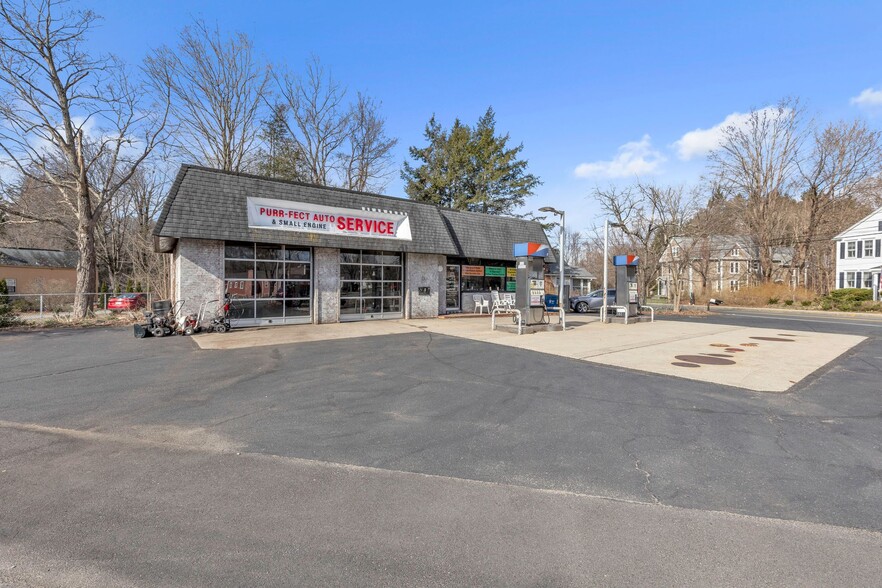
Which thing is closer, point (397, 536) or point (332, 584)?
point (332, 584)

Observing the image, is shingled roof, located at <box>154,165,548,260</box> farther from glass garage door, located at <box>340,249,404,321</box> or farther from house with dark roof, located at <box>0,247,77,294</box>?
house with dark roof, located at <box>0,247,77,294</box>

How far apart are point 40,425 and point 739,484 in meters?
7.48

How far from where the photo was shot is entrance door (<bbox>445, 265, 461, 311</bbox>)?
20.5 m

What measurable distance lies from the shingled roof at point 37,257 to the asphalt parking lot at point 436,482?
48.0 meters

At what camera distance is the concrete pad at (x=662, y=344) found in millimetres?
8078

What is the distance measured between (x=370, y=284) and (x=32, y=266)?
44236 millimetres

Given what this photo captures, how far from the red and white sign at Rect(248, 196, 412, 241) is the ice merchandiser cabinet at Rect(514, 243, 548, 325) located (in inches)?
211

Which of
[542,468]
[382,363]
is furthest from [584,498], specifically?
[382,363]

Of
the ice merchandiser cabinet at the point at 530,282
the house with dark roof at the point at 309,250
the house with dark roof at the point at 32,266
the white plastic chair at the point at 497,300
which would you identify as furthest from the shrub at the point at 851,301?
the house with dark roof at the point at 32,266

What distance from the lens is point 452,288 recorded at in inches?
812

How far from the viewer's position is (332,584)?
235cm

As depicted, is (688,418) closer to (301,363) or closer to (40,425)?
(301,363)

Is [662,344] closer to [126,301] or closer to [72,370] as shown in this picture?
[72,370]

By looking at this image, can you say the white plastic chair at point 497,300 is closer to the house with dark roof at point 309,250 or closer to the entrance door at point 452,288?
the house with dark roof at point 309,250
